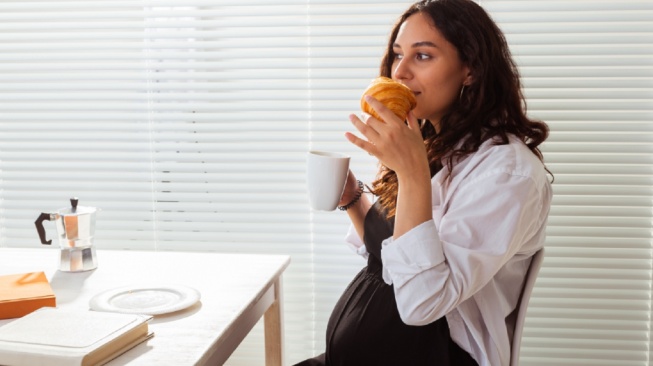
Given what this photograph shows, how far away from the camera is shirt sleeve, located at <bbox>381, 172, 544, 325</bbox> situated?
1.25 m

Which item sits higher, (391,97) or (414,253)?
(391,97)

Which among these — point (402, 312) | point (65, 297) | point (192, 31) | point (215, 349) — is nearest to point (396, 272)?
point (402, 312)

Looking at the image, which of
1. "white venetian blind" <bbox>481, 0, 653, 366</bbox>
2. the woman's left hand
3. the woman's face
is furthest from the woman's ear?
"white venetian blind" <bbox>481, 0, 653, 366</bbox>

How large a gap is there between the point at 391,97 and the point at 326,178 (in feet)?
0.72

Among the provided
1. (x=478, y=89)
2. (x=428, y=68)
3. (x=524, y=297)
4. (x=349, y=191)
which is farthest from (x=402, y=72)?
(x=524, y=297)

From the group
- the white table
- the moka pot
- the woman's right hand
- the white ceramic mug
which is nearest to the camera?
the white table

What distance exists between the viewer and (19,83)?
7.36ft

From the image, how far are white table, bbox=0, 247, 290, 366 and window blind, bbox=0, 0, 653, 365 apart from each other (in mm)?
425

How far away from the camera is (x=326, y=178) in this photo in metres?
1.42

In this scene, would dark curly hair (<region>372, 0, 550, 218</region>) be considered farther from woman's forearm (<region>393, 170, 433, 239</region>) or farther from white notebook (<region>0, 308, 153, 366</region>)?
white notebook (<region>0, 308, 153, 366</region>)

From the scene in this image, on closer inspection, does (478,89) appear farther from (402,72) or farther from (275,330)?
(275,330)

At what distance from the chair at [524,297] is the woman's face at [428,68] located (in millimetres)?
398

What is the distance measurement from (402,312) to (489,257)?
0.20 m

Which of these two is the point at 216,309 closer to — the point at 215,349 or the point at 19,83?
the point at 215,349
